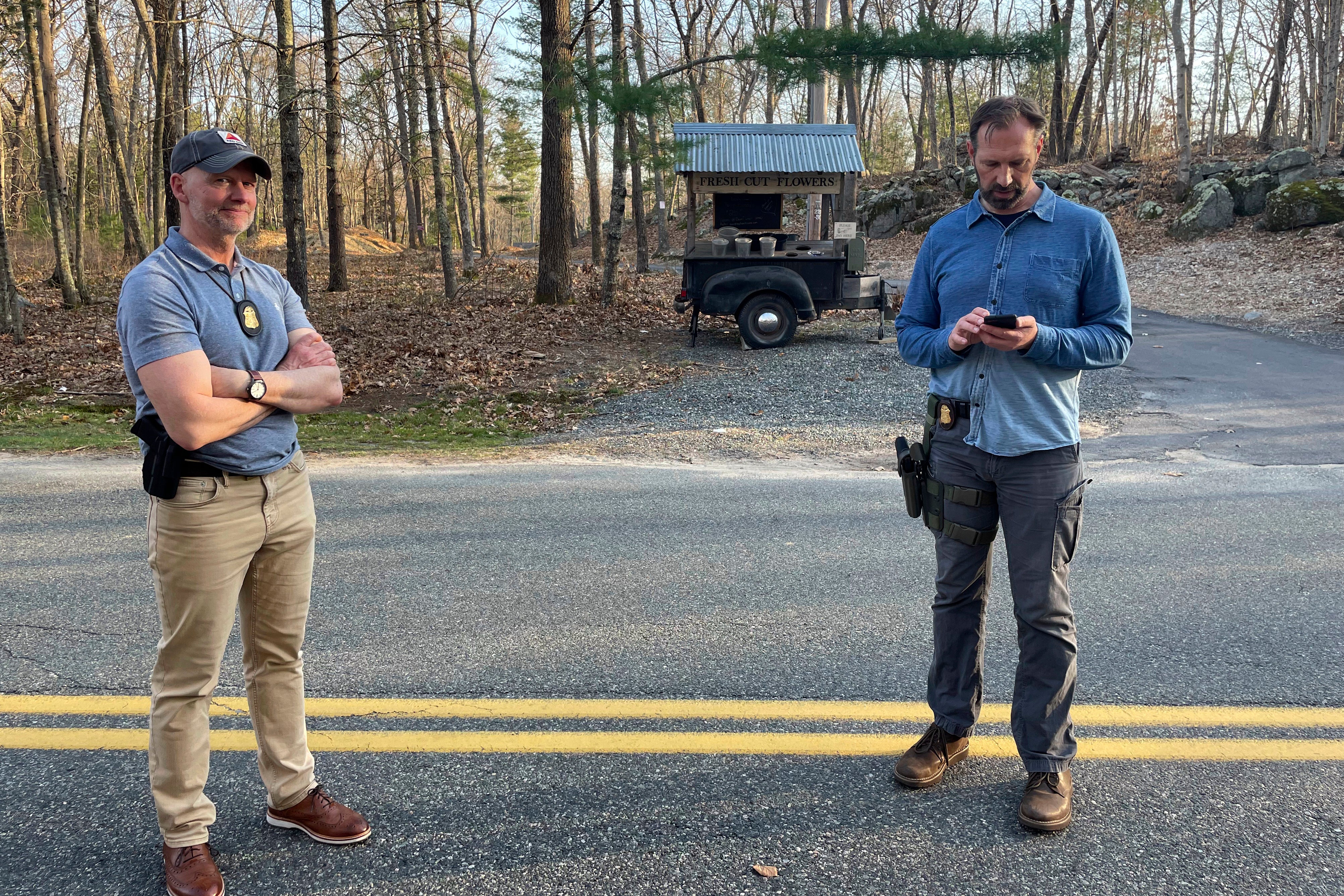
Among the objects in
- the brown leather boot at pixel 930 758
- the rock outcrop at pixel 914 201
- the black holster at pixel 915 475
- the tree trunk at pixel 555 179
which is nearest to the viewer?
the brown leather boot at pixel 930 758

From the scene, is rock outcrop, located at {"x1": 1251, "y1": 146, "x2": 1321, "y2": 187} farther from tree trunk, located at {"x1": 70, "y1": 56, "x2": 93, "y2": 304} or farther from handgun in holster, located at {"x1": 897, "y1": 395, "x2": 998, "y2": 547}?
tree trunk, located at {"x1": 70, "y1": 56, "x2": 93, "y2": 304}

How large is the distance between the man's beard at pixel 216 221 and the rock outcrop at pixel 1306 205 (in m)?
24.8

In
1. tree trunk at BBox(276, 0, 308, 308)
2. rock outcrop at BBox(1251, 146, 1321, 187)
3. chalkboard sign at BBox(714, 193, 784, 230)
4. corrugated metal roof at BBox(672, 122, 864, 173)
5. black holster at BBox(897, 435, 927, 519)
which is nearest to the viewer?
black holster at BBox(897, 435, 927, 519)

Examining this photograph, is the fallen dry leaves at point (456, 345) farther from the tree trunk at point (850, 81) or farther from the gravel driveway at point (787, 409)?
the tree trunk at point (850, 81)

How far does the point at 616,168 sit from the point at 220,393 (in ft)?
48.3

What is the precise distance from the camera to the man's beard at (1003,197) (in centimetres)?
275

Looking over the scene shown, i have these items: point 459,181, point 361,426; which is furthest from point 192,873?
point 459,181

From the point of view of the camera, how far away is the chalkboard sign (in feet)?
47.9

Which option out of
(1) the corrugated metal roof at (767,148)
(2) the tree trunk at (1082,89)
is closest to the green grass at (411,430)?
(1) the corrugated metal roof at (767,148)

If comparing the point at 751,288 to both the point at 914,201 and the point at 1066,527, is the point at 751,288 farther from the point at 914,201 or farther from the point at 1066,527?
the point at 914,201

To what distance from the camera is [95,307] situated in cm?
2031

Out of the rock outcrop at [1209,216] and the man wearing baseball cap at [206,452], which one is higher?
the rock outcrop at [1209,216]

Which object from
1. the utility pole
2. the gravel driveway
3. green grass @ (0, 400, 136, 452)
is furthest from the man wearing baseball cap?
the utility pole

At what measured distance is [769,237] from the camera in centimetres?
1391
